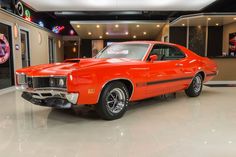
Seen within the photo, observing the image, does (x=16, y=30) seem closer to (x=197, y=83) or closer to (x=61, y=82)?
(x=61, y=82)

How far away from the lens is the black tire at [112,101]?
11.6ft

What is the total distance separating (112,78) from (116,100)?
1.51ft

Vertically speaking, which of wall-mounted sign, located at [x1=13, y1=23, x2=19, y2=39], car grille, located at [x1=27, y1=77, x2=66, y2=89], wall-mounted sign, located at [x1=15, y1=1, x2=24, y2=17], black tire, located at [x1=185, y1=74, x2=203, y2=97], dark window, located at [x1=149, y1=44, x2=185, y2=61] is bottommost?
black tire, located at [x1=185, y1=74, x2=203, y2=97]

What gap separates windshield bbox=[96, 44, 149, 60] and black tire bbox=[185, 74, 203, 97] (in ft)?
5.87

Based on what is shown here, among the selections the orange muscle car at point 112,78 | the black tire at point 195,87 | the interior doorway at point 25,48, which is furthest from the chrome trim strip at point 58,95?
the interior doorway at point 25,48

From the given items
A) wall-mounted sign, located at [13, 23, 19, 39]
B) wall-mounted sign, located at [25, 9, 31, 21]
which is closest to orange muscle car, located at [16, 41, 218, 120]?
wall-mounted sign, located at [13, 23, 19, 39]

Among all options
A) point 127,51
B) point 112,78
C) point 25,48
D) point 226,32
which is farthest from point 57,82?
point 226,32

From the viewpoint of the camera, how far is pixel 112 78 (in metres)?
3.54

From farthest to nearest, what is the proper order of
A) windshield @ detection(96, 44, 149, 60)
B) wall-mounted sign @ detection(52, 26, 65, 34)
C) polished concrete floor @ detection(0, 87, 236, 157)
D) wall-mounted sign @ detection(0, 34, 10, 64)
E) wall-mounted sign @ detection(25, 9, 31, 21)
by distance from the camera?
wall-mounted sign @ detection(52, 26, 65, 34) < wall-mounted sign @ detection(25, 9, 31, 21) < wall-mounted sign @ detection(0, 34, 10, 64) < windshield @ detection(96, 44, 149, 60) < polished concrete floor @ detection(0, 87, 236, 157)

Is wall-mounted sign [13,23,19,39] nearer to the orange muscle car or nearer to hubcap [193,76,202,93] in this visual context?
the orange muscle car

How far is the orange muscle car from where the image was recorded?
325cm

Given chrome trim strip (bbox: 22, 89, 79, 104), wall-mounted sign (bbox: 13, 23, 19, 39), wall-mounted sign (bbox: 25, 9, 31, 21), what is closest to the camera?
chrome trim strip (bbox: 22, 89, 79, 104)

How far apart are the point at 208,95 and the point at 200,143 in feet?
11.2

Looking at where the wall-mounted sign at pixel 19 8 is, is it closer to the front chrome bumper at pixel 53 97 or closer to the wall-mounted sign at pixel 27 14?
the wall-mounted sign at pixel 27 14
